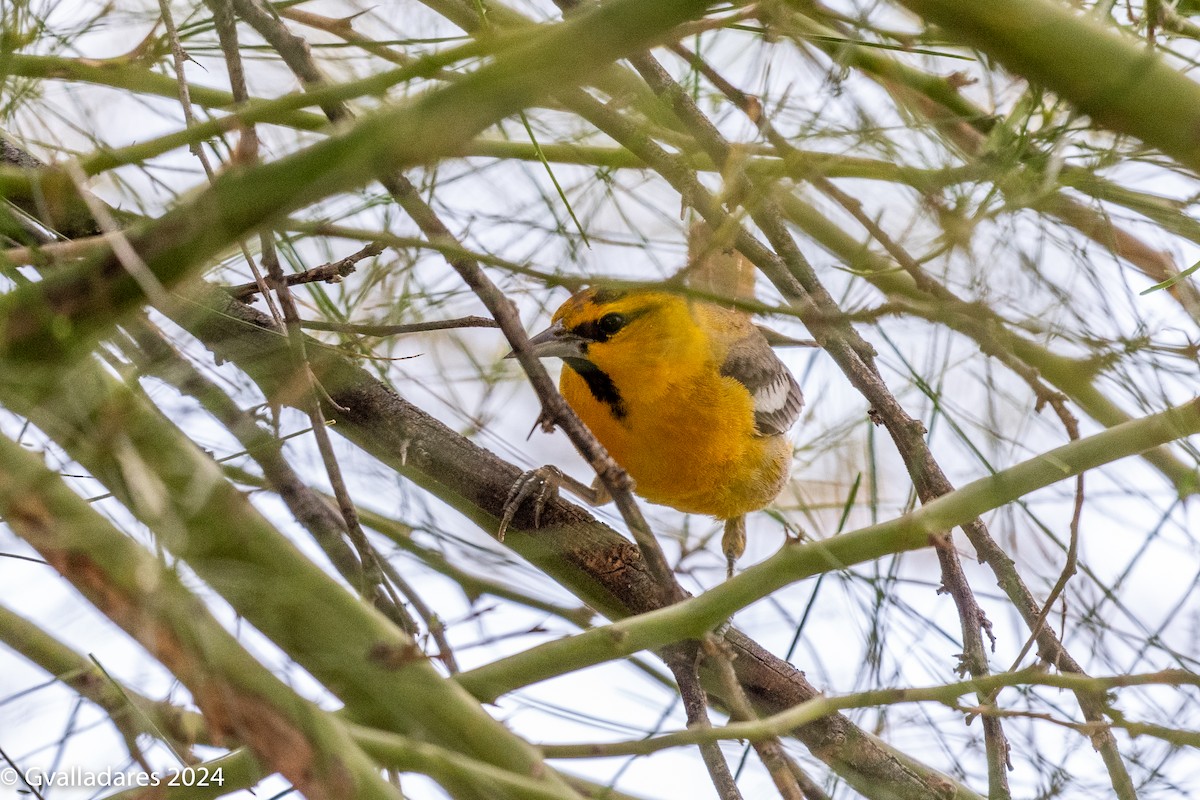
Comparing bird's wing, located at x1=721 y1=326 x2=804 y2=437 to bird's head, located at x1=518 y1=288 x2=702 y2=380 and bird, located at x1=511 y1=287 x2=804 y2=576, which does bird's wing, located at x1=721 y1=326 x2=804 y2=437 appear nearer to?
bird, located at x1=511 y1=287 x2=804 y2=576

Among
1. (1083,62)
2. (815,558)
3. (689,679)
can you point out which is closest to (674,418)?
(689,679)

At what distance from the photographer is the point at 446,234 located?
215cm

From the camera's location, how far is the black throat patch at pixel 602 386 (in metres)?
4.18

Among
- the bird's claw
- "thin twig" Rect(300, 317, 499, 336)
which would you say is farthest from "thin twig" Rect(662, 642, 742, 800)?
"thin twig" Rect(300, 317, 499, 336)

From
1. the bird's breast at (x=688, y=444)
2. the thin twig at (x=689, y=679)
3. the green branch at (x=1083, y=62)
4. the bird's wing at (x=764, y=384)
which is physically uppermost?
the bird's wing at (x=764, y=384)

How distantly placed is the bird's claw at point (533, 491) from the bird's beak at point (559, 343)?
0.98 m

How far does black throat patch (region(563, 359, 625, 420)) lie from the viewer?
4176 mm

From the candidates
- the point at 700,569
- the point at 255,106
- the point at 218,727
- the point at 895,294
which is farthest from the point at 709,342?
the point at 218,727

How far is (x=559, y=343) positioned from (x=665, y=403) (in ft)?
1.63

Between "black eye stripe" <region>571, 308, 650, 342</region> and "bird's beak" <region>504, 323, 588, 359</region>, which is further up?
"black eye stripe" <region>571, 308, 650, 342</region>

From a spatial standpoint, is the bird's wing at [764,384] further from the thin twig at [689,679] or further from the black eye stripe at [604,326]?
the thin twig at [689,679]

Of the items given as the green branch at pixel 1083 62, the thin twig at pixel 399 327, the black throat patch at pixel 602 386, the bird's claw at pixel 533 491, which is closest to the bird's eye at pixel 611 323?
the black throat patch at pixel 602 386

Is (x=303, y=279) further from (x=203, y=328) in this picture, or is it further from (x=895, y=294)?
(x=895, y=294)

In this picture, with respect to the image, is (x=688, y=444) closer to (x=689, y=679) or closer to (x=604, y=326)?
(x=604, y=326)
